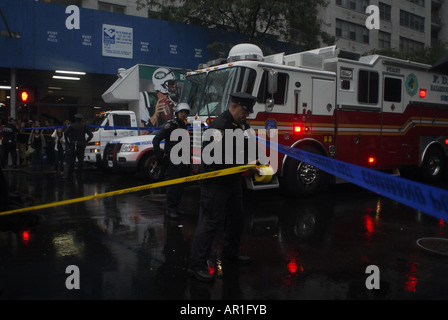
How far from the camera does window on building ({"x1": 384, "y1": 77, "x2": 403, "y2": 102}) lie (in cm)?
991

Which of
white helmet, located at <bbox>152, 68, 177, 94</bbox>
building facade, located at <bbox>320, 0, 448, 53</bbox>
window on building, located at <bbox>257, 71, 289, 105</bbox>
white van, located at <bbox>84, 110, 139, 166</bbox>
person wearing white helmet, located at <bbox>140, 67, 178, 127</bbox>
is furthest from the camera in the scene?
building facade, located at <bbox>320, 0, 448, 53</bbox>

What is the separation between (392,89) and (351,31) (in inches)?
1151

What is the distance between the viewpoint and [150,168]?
11695 mm

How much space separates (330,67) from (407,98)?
8.40 ft

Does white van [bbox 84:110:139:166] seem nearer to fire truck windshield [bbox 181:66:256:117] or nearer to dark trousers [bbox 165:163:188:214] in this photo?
fire truck windshield [bbox 181:66:256:117]

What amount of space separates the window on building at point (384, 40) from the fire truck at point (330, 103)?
3070 cm

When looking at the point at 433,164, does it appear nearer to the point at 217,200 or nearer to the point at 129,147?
the point at 129,147

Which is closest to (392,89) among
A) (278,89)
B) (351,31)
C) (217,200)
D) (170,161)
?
(278,89)

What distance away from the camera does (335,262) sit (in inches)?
191

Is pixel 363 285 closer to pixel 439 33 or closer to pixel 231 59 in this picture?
pixel 231 59

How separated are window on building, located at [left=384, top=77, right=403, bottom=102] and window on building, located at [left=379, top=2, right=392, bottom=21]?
3315 cm

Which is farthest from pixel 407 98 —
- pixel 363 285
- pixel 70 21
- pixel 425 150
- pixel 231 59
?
pixel 70 21

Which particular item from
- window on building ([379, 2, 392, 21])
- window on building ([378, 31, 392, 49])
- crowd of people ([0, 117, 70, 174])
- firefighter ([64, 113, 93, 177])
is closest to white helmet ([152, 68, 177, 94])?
crowd of people ([0, 117, 70, 174])

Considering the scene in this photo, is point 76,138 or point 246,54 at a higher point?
point 246,54
